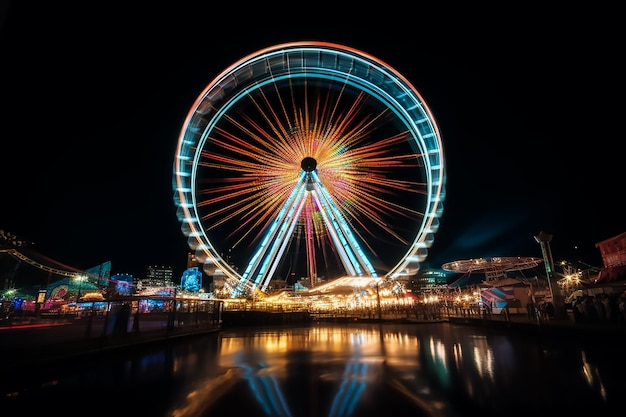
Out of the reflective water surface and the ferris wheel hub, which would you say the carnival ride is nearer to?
the ferris wheel hub

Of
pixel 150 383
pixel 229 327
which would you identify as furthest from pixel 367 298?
pixel 150 383

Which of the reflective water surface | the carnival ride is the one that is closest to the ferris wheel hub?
the reflective water surface

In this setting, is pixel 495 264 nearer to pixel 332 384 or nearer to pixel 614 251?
pixel 614 251

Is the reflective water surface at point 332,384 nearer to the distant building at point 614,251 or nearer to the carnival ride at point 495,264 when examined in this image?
the distant building at point 614,251

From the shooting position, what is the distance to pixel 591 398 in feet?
12.4

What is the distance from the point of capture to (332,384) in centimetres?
464

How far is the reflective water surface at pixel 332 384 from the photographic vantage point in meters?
3.61

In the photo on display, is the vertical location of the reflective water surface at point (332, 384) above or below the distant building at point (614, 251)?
below

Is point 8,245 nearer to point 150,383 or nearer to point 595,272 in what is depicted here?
point 150,383

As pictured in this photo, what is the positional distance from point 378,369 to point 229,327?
14.0 m

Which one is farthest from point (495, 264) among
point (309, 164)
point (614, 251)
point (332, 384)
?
point (332, 384)

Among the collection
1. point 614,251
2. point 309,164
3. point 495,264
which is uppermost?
point 309,164

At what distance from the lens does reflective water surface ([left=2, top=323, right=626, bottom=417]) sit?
3611mm

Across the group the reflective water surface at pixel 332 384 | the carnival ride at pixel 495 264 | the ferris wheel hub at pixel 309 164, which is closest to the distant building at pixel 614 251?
the carnival ride at pixel 495 264
